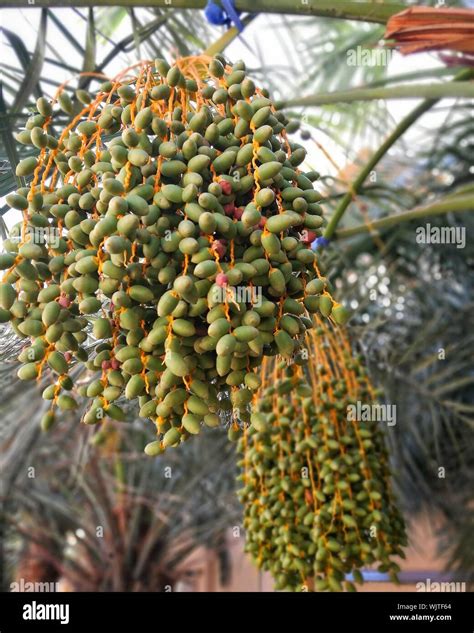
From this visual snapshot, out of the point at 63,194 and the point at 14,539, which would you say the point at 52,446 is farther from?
the point at 63,194

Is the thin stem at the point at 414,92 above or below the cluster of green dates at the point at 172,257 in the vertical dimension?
above

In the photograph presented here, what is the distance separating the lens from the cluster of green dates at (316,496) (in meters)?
1.21

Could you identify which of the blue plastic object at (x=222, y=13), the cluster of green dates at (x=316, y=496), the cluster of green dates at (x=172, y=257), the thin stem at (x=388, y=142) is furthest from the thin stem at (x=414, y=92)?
the cluster of green dates at (x=316, y=496)

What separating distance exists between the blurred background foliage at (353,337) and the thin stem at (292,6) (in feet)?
0.27

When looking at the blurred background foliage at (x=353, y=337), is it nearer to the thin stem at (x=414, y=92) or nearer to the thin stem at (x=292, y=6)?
the thin stem at (x=292, y=6)

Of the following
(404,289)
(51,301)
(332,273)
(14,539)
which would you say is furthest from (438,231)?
(14,539)

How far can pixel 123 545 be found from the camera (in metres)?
2.87

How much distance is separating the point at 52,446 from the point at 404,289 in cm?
153

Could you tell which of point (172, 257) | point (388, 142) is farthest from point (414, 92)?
point (388, 142)

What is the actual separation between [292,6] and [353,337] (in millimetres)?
787

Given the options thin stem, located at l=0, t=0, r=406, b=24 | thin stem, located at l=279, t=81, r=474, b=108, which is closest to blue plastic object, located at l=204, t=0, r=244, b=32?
thin stem, located at l=0, t=0, r=406, b=24

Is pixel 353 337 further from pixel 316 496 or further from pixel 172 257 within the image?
pixel 172 257

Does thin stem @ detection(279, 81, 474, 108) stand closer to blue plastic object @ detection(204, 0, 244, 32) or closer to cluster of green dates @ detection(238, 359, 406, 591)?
blue plastic object @ detection(204, 0, 244, 32)
